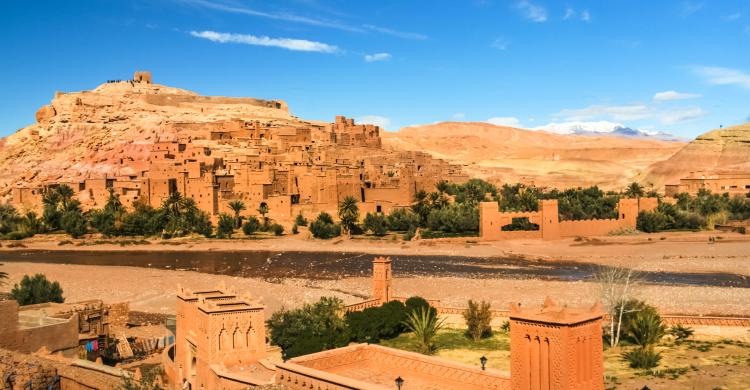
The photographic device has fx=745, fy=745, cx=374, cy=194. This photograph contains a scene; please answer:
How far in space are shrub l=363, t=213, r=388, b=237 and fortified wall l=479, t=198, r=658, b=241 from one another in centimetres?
651

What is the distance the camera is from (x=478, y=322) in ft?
63.6

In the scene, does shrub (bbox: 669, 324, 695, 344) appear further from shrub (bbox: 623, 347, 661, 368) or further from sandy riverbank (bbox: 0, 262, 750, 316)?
sandy riverbank (bbox: 0, 262, 750, 316)

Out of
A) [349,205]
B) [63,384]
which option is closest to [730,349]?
[63,384]

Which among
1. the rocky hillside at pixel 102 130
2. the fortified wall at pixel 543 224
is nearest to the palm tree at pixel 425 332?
the fortified wall at pixel 543 224

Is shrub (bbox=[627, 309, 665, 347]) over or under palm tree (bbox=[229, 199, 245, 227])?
under

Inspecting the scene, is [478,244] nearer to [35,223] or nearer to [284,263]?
[284,263]

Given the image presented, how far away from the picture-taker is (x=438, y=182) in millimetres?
56094

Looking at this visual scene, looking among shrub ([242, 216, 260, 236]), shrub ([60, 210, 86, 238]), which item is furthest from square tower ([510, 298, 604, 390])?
shrub ([60, 210, 86, 238])

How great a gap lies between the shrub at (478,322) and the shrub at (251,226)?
29.7m

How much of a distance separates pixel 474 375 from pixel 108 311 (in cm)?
1417

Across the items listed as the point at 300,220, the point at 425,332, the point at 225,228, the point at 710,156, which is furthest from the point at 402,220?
the point at 710,156

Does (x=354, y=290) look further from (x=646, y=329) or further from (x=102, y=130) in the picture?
(x=102, y=130)

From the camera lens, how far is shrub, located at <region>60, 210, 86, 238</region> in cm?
5006

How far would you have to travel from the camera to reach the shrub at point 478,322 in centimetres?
1938
